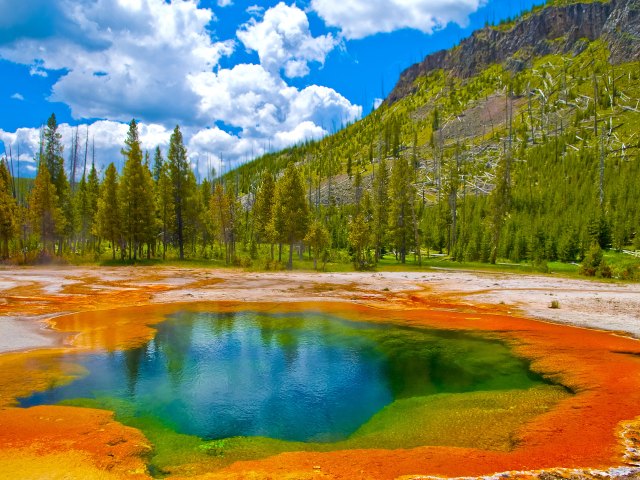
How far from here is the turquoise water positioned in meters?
10.6

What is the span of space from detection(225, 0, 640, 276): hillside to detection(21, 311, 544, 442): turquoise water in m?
35.6

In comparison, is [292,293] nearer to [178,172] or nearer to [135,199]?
[135,199]

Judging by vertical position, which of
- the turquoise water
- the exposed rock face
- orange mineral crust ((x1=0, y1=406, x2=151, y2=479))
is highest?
the exposed rock face

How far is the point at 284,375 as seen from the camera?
45.5ft

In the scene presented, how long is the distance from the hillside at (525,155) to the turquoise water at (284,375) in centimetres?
3562

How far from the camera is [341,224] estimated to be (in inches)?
3954

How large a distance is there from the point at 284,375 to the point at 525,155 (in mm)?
126544

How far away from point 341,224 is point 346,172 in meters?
57.7

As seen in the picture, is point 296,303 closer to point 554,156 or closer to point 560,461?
point 560,461

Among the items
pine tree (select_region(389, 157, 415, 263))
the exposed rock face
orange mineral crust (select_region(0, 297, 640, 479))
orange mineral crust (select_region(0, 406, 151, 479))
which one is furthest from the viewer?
the exposed rock face

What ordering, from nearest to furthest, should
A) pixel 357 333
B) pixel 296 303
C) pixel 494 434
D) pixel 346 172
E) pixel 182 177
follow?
1. pixel 494 434
2. pixel 357 333
3. pixel 296 303
4. pixel 182 177
5. pixel 346 172

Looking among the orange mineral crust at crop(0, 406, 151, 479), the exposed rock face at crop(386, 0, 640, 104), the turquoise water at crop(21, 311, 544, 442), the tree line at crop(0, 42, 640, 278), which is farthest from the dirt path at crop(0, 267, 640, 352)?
the exposed rock face at crop(386, 0, 640, 104)

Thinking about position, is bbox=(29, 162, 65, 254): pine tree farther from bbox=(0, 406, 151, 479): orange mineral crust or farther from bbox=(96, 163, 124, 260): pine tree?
bbox=(0, 406, 151, 479): orange mineral crust

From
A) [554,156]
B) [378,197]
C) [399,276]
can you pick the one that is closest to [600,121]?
[554,156]
